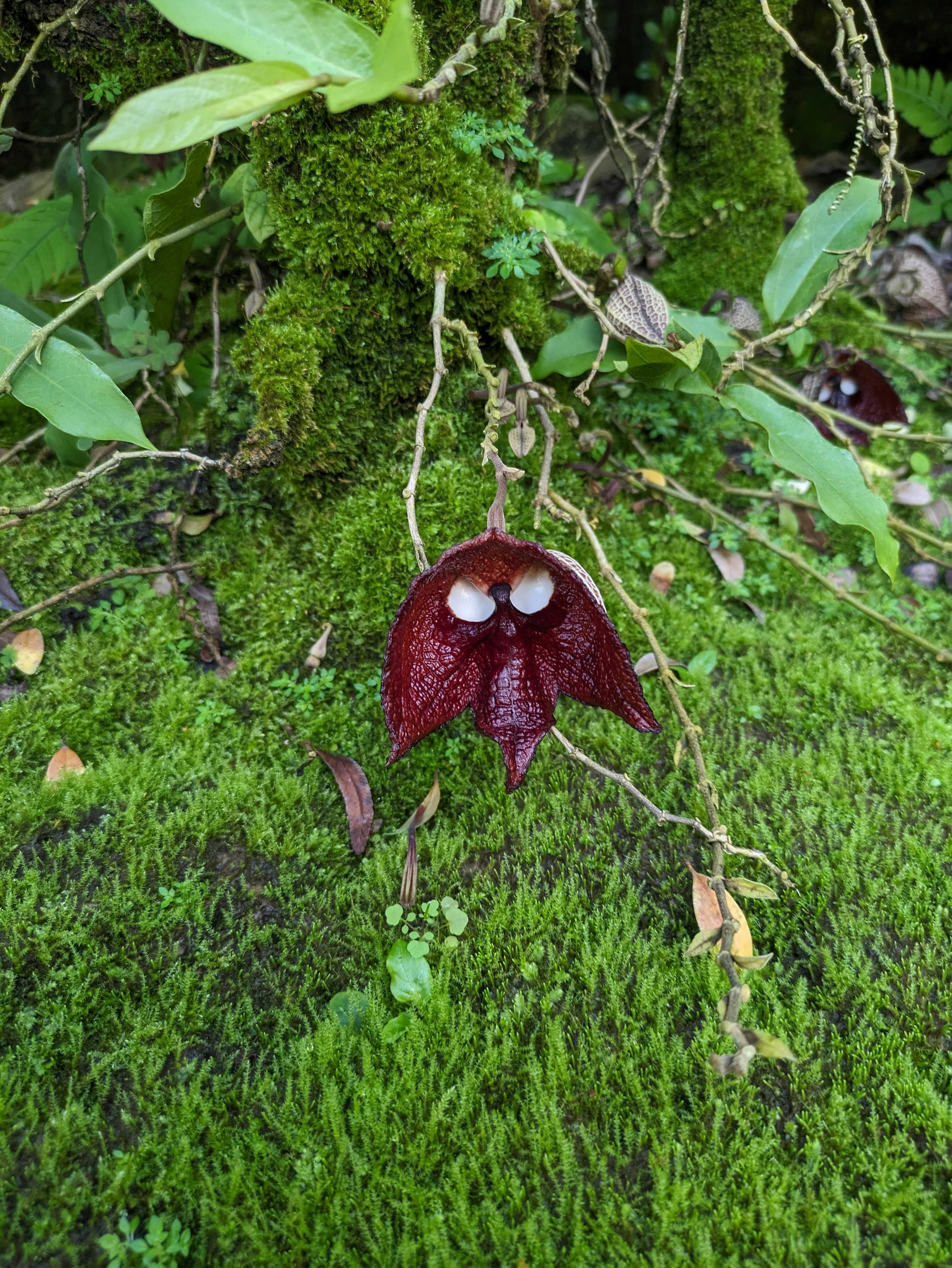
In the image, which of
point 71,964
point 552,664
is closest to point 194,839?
point 71,964

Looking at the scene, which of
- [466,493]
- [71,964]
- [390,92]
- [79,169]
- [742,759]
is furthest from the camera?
[79,169]

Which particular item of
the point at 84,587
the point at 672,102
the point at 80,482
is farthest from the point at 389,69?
the point at 672,102

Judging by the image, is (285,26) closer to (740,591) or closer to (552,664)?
(552,664)

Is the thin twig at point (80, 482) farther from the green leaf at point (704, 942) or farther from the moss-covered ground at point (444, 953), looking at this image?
the green leaf at point (704, 942)

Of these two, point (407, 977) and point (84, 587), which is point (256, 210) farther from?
point (407, 977)

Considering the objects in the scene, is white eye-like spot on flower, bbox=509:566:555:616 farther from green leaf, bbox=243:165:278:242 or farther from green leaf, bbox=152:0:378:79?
green leaf, bbox=243:165:278:242
